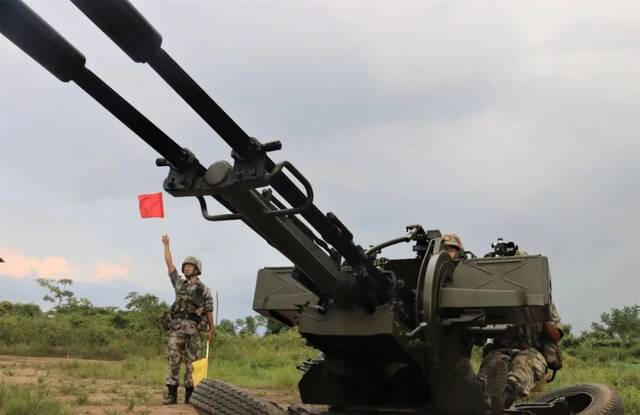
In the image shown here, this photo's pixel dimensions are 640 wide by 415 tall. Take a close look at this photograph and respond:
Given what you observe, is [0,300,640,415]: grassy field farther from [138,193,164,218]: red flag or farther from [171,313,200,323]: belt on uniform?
[138,193,164,218]: red flag

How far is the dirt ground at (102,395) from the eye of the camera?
720 centimetres

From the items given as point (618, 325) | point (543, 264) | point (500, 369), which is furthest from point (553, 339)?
point (618, 325)

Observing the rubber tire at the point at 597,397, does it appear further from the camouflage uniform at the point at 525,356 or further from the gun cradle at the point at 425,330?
the gun cradle at the point at 425,330

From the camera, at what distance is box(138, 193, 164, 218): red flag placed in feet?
25.5

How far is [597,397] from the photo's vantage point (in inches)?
247

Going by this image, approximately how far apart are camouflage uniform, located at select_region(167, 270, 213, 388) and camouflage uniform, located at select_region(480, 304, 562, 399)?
14.3 ft

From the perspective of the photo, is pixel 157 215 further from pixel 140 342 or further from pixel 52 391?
pixel 140 342

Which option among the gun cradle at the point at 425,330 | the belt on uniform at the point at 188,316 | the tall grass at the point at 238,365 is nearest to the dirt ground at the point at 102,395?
the tall grass at the point at 238,365

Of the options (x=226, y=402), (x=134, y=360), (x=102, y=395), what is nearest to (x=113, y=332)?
(x=134, y=360)

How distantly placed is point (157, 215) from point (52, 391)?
3005 mm

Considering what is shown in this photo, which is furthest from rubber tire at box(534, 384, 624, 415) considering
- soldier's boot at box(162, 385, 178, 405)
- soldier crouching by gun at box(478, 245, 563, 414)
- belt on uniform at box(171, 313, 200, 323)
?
belt on uniform at box(171, 313, 200, 323)

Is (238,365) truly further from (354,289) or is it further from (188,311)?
(354,289)

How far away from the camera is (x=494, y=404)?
471 cm

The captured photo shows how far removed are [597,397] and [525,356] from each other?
155 centimetres
